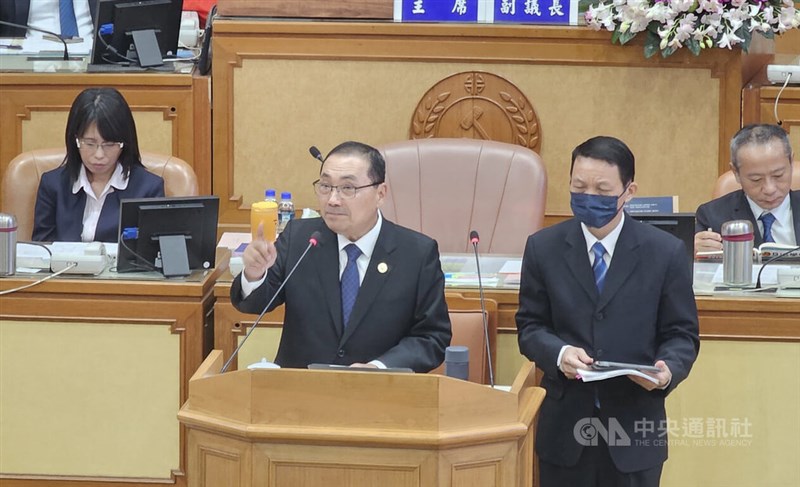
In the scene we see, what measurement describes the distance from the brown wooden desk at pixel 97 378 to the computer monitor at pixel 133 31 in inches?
77.7

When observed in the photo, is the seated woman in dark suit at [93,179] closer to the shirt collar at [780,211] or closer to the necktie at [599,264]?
the necktie at [599,264]

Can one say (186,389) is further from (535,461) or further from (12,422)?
(535,461)

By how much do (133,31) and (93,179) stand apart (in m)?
1.24

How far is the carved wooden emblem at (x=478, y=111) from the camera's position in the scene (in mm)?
5883

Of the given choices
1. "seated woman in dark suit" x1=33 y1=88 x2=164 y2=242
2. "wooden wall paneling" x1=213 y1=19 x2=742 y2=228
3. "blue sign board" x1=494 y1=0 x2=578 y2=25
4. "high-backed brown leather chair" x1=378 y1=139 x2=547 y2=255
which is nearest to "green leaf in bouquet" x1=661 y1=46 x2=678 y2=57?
"wooden wall paneling" x1=213 y1=19 x2=742 y2=228

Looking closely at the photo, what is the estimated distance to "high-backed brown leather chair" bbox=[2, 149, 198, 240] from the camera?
4973 millimetres

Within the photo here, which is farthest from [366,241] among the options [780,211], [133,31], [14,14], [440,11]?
[14,14]

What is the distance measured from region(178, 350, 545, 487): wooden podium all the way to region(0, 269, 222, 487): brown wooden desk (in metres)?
1.26

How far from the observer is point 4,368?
421cm

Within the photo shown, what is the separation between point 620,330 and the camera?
3.39 meters

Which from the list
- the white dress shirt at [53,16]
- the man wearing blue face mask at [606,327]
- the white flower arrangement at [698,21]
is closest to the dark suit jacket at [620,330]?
the man wearing blue face mask at [606,327]

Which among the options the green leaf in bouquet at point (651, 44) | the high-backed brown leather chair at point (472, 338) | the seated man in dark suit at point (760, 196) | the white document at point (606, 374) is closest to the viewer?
the white document at point (606, 374)

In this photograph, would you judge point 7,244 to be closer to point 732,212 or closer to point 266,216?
point 266,216

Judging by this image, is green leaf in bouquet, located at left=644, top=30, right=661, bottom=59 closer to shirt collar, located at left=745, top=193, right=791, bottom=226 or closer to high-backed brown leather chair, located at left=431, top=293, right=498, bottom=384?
shirt collar, located at left=745, top=193, right=791, bottom=226
